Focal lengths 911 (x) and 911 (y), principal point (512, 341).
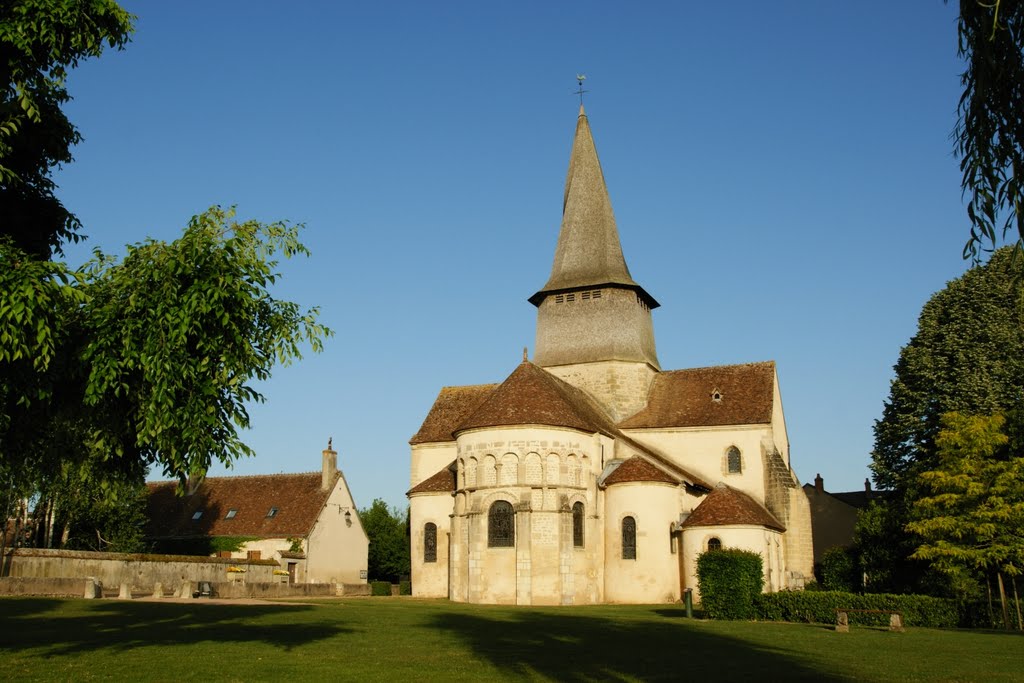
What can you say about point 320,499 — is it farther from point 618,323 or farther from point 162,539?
point 618,323

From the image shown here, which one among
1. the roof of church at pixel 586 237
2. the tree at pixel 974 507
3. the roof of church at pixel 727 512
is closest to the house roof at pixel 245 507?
the roof of church at pixel 586 237

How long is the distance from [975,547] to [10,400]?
26.9m

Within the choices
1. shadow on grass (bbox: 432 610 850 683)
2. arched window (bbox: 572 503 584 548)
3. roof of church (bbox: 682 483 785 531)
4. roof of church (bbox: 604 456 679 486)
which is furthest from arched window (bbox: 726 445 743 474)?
shadow on grass (bbox: 432 610 850 683)

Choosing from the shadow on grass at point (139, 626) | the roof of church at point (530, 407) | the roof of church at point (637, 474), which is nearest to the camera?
the shadow on grass at point (139, 626)

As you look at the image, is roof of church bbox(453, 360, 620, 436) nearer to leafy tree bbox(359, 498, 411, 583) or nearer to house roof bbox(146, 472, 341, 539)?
house roof bbox(146, 472, 341, 539)

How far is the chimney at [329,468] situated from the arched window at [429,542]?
29.8ft

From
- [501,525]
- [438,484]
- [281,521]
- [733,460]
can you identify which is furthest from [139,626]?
[733,460]

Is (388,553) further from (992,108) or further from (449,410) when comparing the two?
(992,108)

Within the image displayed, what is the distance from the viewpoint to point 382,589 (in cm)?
4566

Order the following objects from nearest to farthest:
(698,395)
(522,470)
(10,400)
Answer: (10,400) → (522,470) → (698,395)

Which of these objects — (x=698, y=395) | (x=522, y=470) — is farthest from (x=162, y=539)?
(x=698, y=395)

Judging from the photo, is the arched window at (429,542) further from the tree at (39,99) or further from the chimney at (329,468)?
the tree at (39,99)

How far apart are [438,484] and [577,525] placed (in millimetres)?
8633

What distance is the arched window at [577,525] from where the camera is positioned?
36.0 m
